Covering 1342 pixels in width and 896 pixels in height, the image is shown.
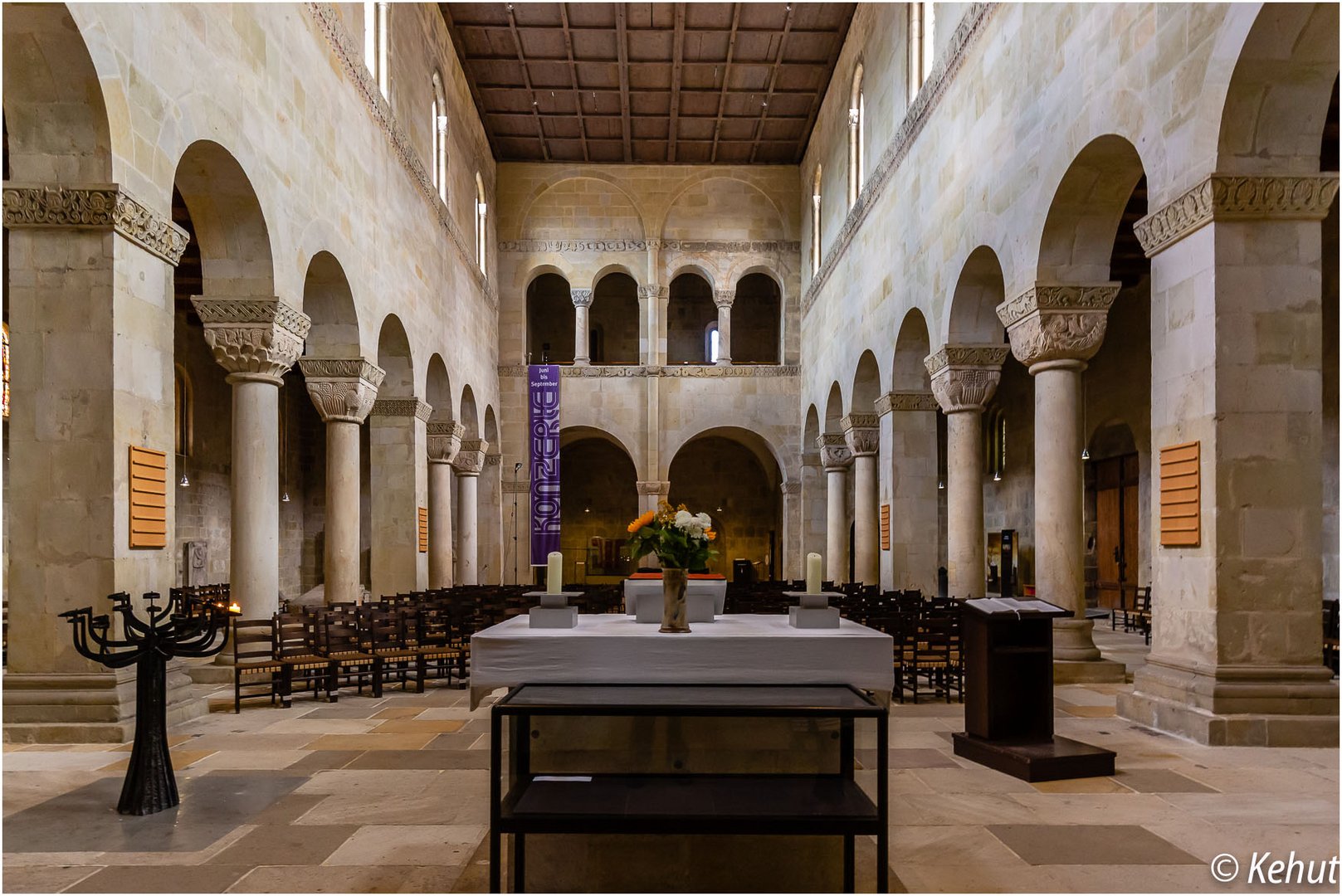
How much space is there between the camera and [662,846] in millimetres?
3674

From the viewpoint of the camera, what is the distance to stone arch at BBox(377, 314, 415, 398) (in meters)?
15.6

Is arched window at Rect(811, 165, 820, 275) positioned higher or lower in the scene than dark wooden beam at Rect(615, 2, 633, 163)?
lower

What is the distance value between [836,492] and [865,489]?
10.2ft

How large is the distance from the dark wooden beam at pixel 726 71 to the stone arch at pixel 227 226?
1113 centimetres

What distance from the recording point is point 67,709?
21.0ft

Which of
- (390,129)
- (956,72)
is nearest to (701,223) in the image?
(390,129)

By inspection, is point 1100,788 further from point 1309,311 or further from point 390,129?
point 390,129

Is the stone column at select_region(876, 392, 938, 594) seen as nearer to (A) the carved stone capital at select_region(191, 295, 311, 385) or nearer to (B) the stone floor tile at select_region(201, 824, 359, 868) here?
(A) the carved stone capital at select_region(191, 295, 311, 385)

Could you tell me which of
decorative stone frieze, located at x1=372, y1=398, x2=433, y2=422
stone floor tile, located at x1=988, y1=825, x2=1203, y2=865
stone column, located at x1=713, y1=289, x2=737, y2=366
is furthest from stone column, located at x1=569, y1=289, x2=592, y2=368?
stone floor tile, located at x1=988, y1=825, x2=1203, y2=865

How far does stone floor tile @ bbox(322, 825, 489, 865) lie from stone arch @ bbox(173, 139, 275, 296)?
678cm

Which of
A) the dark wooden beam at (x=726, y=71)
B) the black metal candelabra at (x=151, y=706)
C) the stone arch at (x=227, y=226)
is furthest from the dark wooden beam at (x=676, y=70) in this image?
the black metal candelabra at (x=151, y=706)

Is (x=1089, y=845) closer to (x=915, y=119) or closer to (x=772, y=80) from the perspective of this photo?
(x=915, y=119)

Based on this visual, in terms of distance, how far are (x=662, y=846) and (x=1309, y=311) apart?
18.3 feet

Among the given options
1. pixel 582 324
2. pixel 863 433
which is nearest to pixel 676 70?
pixel 582 324
